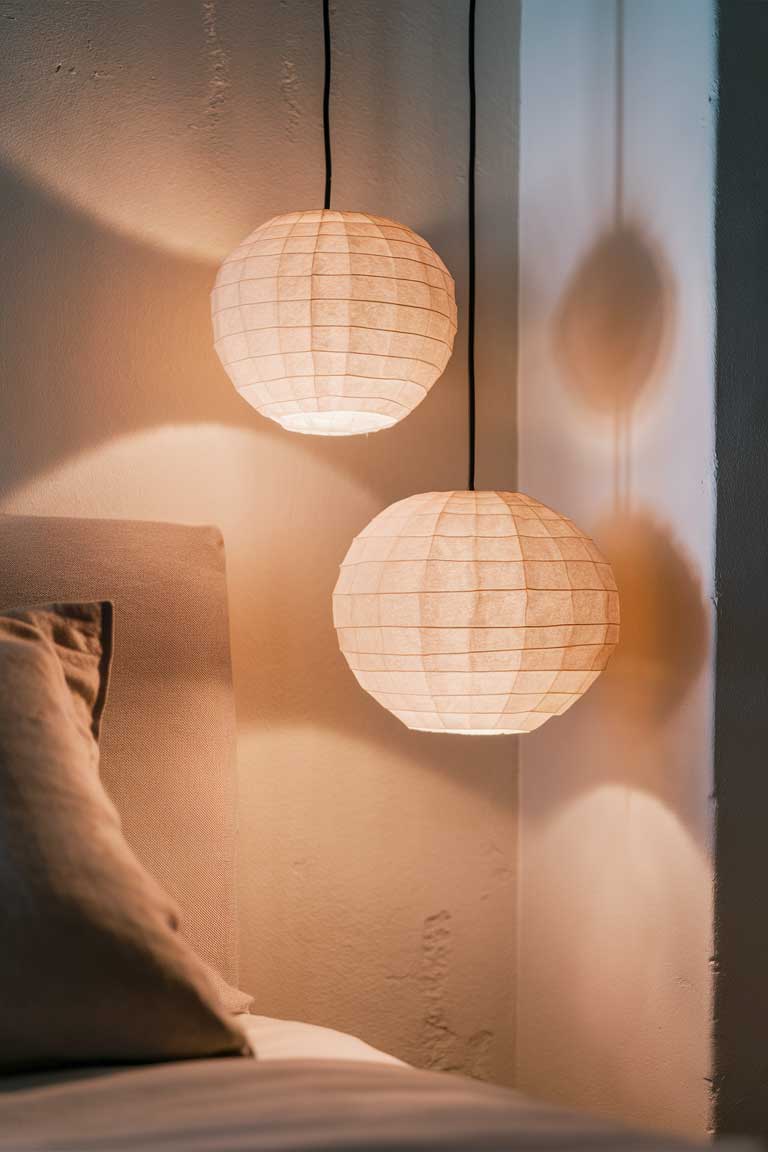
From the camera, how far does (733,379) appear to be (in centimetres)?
145

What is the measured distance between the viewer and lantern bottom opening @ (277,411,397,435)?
151cm

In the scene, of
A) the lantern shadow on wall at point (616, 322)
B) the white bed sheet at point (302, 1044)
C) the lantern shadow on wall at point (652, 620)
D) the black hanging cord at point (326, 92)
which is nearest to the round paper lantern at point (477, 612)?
the lantern shadow on wall at point (652, 620)

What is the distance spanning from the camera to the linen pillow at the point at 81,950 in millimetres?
937

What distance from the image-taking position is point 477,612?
4.47 ft

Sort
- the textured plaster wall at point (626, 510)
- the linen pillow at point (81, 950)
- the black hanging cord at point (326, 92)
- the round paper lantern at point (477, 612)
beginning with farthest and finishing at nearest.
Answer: the black hanging cord at point (326, 92)
the textured plaster wall at point (626, 510)
the round paper lantern at point (477, 612)
the linen pillow at point (81, 950)

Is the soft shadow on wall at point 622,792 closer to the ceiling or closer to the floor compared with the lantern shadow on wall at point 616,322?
closer to the floor

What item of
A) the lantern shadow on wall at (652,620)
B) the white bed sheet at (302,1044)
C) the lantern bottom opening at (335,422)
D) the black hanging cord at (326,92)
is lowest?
the white bed sheet at (302,1044)

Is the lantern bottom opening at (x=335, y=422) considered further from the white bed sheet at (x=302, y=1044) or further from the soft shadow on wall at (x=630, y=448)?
the white bed sheet at (x=302, y=1044)

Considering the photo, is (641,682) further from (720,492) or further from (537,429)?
(537,429)

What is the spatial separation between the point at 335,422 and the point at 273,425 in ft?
0.74

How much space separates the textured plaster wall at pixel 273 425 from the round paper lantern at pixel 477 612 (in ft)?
1.05

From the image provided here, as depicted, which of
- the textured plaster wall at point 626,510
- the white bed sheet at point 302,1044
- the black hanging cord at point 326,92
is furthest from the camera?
the black hanging cord at point 326,92

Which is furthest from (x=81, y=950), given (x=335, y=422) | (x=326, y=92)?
(x=326, y=92)

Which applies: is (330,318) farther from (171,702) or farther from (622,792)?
(622,792)
